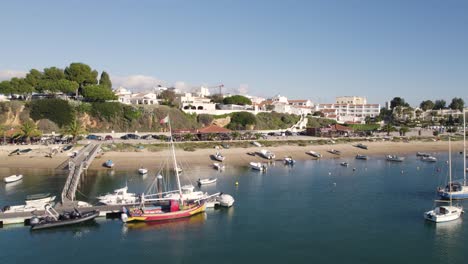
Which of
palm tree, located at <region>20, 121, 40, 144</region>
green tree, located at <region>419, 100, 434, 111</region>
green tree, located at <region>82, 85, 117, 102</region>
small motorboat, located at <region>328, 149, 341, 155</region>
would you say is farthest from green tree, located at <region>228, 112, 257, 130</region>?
green tree, located at <region>419, 100, 434, 111</region>

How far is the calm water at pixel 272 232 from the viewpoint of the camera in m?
A: 28.5

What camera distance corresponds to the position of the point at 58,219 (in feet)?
112

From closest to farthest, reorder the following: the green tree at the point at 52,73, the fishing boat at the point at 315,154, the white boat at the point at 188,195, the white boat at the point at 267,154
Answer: the white boat at the point at 188,195, the white boat at the point at 267,154, the fishing boat at the point at 315,154, the green tree at the point at 52,73

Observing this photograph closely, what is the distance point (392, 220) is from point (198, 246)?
18.2 meters

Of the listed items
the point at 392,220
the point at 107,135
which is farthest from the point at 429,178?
the point at 107,135

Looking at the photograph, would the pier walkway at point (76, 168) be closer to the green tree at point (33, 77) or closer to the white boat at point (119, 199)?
the white boat at point (119, 199)

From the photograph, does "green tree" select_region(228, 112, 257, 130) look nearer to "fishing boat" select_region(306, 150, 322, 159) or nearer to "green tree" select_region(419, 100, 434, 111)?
"fishing boat" select_region(306, 150, 322, 159)

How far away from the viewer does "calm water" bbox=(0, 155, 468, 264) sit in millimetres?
28531

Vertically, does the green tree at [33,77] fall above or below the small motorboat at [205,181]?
above

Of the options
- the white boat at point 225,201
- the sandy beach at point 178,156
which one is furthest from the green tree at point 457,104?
the white boat at point 225,201

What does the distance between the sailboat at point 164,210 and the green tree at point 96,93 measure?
60509 mm

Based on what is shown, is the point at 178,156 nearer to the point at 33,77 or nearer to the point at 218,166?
the point at 218,166

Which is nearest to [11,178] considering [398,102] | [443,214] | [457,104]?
[443,214]

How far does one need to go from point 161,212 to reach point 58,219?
28.7 ft
